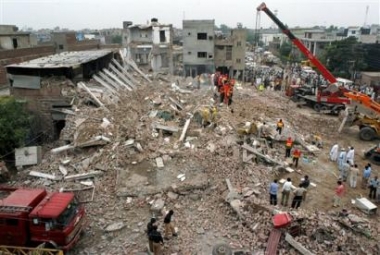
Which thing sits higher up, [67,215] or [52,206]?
[52,206]

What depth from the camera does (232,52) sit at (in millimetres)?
38344

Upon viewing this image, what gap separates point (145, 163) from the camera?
12.5 meters

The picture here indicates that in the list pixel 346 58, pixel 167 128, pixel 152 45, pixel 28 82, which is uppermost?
pixel 152 45

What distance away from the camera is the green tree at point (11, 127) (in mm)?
13875

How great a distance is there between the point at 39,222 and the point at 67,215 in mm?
693

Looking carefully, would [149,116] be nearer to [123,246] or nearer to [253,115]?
[253,115]

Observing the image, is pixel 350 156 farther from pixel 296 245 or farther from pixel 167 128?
pixel 167 128

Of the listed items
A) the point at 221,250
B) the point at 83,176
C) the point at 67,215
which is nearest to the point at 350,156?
the point at 221,250

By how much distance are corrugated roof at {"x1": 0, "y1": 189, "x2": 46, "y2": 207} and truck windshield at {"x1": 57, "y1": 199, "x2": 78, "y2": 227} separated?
1.05 metres

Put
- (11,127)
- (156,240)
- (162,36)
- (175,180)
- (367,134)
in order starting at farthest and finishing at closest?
(162,36)
(367,134)
(11,127)
(175,180)
(156,240)

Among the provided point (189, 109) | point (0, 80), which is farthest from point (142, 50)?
point (189, 109)

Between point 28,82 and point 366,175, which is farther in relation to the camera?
point 28,82

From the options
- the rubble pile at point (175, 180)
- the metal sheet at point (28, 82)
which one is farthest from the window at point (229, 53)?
the metal sheet at point (28, 82)

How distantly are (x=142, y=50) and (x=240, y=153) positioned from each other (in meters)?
28.7
